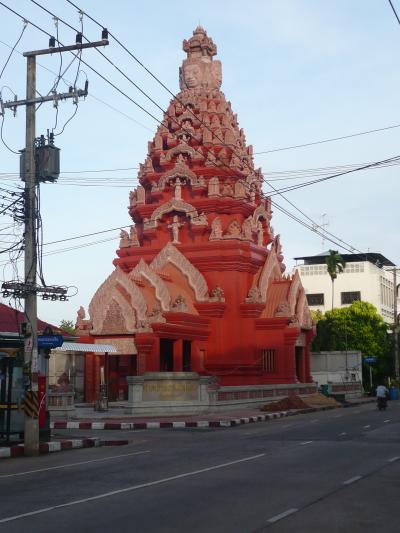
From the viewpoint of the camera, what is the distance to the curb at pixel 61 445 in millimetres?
16634

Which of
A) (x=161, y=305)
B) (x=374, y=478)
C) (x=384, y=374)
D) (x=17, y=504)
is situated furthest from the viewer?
(x=384, y=374)

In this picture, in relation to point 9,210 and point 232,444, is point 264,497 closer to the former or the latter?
point 232,444

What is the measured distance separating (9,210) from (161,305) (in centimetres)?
1719

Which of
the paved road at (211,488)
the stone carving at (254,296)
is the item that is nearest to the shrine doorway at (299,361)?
the stone carving at (254,296)

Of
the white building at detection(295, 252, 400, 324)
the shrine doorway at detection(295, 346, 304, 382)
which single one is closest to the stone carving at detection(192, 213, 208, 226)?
the shrine doorway at detection(295, 346, 304, 382)

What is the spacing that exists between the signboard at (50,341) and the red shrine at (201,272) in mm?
14023

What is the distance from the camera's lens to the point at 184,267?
36500mm

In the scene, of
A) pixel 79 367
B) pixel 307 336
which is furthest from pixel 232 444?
pixel 307 336

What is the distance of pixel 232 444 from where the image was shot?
17625mm

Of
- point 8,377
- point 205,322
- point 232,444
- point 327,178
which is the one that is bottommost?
point 232,444

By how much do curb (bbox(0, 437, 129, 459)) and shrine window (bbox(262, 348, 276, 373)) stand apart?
18.4 metres

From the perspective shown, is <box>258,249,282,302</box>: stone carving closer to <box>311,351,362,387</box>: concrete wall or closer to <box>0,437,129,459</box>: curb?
<box>311,351,362,387</box>: concrete wall

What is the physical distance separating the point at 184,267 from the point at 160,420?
11478 millimetres

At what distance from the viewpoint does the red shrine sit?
113 ft
